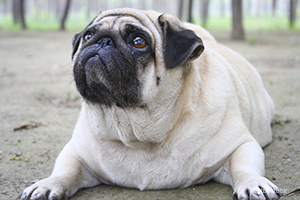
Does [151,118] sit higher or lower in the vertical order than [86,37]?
lower

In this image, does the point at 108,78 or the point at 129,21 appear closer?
the point at 108,78

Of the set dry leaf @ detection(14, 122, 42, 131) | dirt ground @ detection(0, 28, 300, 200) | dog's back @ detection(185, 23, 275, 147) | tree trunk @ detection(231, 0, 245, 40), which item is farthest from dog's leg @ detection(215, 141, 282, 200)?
tree trunk @ detection(231, 0, 245, 40)

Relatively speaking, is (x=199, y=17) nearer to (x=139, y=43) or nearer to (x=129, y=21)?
(x=129, y=21)

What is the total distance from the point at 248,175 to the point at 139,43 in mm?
1275

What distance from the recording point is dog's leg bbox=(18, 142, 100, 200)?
2568mm

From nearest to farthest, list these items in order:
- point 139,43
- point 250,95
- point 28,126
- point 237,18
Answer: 1. point 139,43
2. point 250,95
3. point 28,126
4. point 237,18

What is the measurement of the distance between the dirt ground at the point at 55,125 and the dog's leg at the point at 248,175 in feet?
0.44

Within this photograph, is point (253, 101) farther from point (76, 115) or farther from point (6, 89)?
point (6, 89)

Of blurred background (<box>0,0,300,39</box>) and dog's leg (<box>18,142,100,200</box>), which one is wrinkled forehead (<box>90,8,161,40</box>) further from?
dog's leg (<box>18,142,100,200</box>)

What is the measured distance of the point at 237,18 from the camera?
13.2m

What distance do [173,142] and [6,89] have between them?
4939 millimetres

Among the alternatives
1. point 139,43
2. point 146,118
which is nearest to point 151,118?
point 146,118

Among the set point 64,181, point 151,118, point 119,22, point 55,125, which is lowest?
point 55,125

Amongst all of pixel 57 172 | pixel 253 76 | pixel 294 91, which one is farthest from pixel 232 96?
pixel 294 91
